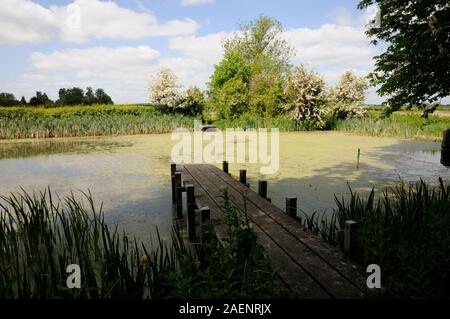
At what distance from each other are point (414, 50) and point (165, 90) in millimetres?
18129

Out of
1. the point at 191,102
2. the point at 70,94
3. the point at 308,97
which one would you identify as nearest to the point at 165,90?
the point at 191,102

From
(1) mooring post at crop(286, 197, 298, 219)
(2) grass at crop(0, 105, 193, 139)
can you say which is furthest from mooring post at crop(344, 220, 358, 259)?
(2) grass at crop(0, 105, 193, 139)

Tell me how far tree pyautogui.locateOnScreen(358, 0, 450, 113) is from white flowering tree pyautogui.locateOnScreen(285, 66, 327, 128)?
486 inches

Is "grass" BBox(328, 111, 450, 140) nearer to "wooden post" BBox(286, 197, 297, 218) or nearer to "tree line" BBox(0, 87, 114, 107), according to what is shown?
"wooden post" BBox(286, 197, 297, 218)

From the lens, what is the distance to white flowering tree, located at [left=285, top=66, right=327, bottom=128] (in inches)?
651

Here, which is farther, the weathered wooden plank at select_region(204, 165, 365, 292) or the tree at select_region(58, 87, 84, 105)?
the tree at select_region(58, 87, 84, 105)

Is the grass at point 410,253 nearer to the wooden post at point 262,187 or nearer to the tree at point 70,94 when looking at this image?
the wooden post at point 262,187

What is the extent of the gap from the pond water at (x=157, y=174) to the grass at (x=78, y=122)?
4.10 metres

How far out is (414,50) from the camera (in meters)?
3.78

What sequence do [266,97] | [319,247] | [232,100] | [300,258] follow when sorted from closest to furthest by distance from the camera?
[300,258], [319,247], [266,97], [232,100]

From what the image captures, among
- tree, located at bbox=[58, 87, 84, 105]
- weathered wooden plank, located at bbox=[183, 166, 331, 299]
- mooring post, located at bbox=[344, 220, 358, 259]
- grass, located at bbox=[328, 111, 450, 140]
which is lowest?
weathered wooden plank, located at bbox=[183, 166, 331, 299]

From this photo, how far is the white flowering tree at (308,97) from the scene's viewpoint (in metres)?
16.5

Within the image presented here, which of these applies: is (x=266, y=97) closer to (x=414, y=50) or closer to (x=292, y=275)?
(x=414, y=50)
